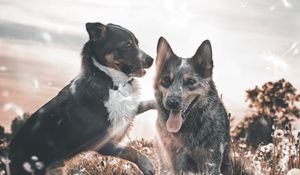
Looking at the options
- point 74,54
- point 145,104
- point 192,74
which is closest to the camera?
point 192,74

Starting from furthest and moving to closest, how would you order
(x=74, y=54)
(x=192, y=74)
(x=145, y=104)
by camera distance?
(x=74, y=54), (x=145, y=104), (x=192, y=74)

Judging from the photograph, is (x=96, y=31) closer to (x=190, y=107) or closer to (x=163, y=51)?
(x=163, y=51)

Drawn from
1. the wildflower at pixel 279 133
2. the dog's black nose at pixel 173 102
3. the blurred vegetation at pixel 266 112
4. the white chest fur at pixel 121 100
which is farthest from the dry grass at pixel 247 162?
the blurred vegetation at pixel 266 112

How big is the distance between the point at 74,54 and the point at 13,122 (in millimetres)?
537

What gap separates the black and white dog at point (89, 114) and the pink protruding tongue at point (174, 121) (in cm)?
21

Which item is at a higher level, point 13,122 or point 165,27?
point 165,27

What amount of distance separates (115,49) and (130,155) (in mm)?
562

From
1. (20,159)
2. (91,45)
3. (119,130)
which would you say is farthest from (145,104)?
(20,159)

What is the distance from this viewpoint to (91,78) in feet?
10.5

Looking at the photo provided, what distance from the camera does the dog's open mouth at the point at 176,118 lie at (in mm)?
3084

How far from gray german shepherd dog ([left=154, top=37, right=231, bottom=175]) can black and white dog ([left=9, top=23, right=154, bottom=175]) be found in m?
0.14

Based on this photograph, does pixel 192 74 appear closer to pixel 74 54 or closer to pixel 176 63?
pixel 176 63

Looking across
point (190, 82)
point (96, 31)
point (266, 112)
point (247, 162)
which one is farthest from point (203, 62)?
point (266, 112)

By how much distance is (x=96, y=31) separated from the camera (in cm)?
319
